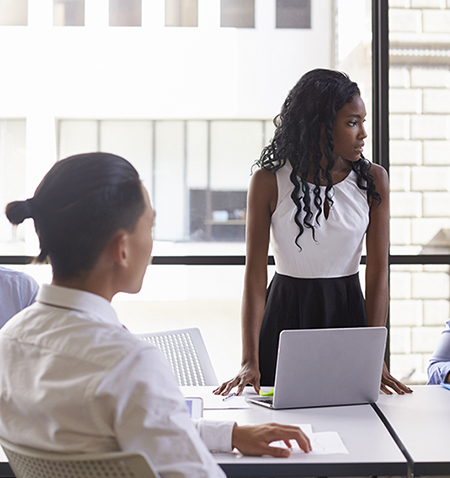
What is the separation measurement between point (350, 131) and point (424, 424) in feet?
3.20

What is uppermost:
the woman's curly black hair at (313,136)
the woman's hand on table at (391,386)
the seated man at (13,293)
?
the woman's curly black hair at (313,136)

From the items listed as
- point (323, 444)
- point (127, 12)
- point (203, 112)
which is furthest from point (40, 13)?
point (323, 444)

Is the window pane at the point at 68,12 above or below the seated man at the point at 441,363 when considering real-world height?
above

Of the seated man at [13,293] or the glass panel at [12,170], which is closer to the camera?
the seated man at [13,293]

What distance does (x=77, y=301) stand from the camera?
96 centimetres

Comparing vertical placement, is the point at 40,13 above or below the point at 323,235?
above

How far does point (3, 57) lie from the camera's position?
10.8 ft

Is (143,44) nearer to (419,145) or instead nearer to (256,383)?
(419,145)

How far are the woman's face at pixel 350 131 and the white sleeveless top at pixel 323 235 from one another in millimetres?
143

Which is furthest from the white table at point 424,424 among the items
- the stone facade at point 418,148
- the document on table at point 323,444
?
the stone facade at point 418,148

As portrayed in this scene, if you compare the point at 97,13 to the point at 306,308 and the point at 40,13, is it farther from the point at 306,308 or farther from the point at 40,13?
the point at 306,308

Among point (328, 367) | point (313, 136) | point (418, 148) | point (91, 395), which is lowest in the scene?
point (328, 367)

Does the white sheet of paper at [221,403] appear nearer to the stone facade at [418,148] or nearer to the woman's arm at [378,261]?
the woman's arm at [378,261]

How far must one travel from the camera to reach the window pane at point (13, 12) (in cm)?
329
